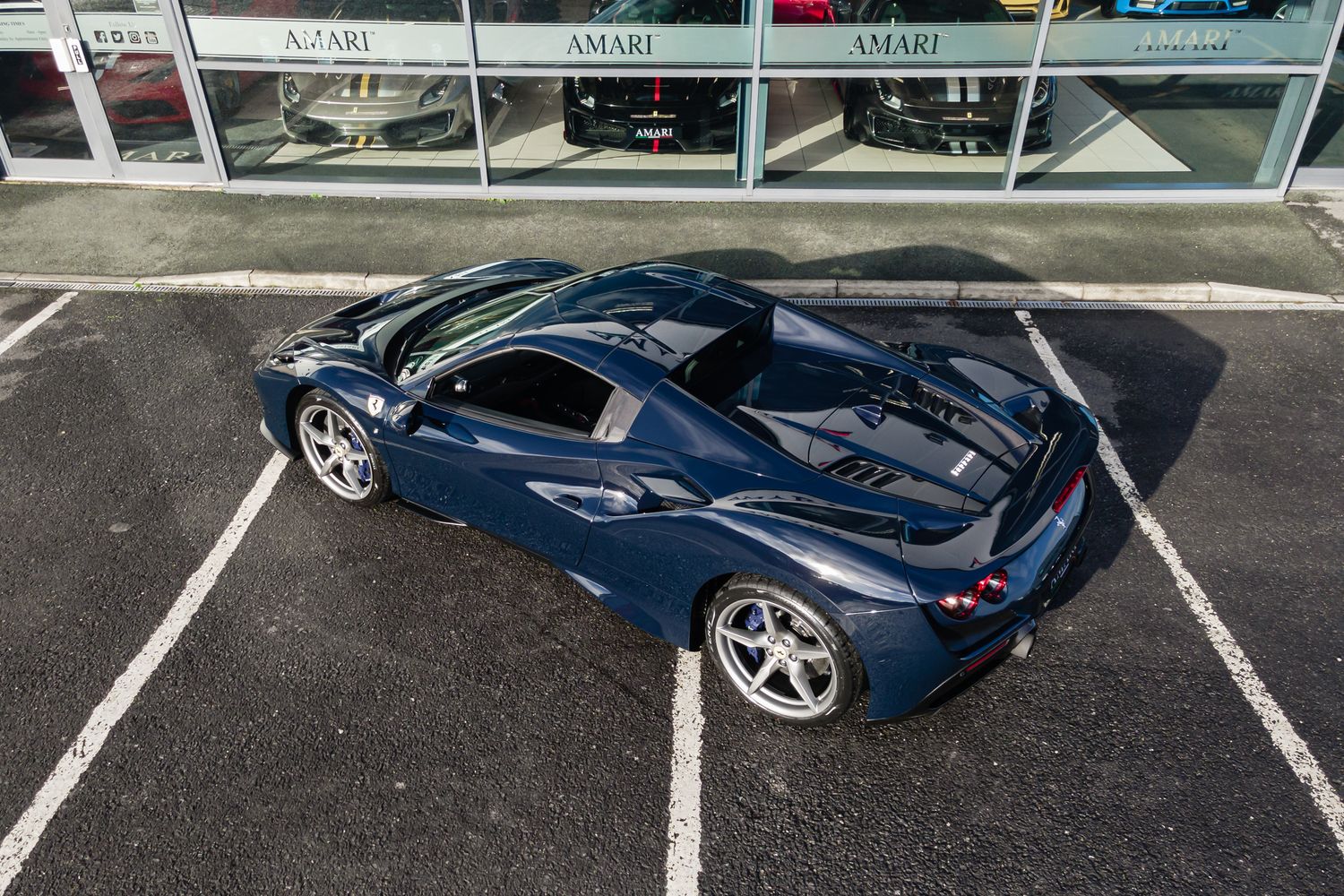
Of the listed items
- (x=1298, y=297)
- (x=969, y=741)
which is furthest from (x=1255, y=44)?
(x=969, y=741)

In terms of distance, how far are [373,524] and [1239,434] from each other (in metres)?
5.45

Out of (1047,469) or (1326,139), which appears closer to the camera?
(1047,469)

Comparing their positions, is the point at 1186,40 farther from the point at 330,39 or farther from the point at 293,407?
the point at 293,407

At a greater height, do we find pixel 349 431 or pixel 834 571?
pixel 834 571

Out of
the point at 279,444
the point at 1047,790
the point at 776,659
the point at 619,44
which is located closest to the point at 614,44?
the point at 619,44

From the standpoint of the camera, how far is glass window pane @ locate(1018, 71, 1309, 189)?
357 inches

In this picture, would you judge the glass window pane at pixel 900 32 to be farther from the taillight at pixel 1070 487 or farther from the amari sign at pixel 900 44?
the taillight at pixel 1070 487

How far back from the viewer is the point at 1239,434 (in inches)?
237

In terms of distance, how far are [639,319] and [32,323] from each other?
596 centimetres

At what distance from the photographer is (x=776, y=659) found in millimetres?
4066

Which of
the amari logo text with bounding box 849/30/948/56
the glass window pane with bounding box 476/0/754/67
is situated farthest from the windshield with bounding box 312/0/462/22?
the amari logo text with bounding box 849/30/948/56

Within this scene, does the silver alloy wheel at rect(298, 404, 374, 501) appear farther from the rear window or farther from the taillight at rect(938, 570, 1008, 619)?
Result: the taillight at rect(938, 570, 1008, 619)

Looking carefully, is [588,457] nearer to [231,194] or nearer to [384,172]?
[384,172]

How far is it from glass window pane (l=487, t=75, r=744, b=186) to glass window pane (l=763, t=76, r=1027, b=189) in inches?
20.7
